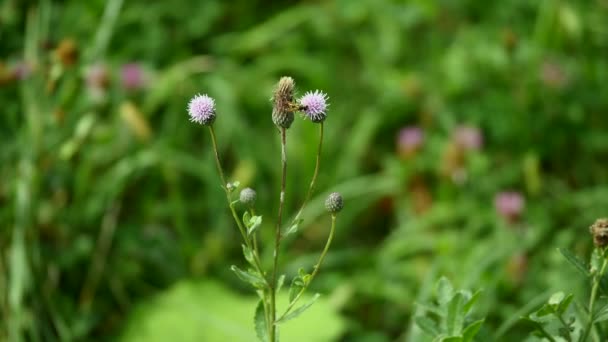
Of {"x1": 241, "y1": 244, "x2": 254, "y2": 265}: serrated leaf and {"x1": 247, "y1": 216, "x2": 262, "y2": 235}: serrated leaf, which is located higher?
{"x1": 247, "y1": 216, "x2": 262, "y2": 235}: serrated leaf

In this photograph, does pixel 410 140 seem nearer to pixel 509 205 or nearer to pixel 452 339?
pixel 509 205

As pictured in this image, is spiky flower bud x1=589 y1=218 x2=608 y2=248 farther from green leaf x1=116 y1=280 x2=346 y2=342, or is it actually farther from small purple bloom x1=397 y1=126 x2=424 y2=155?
small purple bloom x1=397 y1=126 x2=424 y2=155

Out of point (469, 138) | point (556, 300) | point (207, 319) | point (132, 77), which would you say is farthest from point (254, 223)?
point (132, 77)

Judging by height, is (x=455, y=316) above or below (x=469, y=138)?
below

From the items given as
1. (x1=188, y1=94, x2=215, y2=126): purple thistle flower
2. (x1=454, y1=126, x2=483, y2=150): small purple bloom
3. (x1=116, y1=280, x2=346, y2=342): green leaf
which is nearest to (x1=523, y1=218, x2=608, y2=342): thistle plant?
(x1=188, y1=94, x2=215, y2=126): purple thistle flower

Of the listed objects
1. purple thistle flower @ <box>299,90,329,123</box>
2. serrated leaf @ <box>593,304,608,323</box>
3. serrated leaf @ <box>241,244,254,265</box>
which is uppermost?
purple thistle flower @ <box>299,90,329,123</box>

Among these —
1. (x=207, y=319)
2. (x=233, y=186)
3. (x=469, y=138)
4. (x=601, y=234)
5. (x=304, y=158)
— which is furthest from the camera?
(x=304, y=158)

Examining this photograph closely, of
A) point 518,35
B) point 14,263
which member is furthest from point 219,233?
point 518,35
